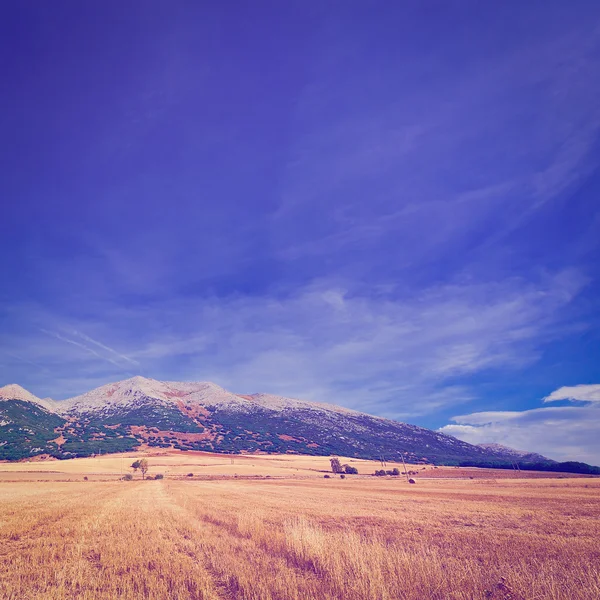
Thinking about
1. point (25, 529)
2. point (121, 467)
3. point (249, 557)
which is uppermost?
point (249, 557)

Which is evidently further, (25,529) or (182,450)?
(182,450)

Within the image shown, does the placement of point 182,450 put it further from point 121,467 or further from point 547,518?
point 547,518

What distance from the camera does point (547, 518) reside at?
864 inches

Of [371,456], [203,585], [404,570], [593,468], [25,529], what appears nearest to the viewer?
[203,585]

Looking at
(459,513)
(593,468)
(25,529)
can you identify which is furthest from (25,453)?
(593,468)

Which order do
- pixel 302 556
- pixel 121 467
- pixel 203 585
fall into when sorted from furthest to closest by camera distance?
pixel 121 467
pixel 302 556
pixel 203 585

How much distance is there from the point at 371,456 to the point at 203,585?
696 feet

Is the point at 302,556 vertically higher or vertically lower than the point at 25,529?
higher

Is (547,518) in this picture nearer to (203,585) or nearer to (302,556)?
(302,556)

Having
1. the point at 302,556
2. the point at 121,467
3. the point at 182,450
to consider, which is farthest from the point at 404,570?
the point at 182,450

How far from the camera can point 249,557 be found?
1130 cm

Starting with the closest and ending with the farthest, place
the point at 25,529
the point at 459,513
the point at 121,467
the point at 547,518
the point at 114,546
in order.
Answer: the point at 114,546
the point at 25,529
the point at 547,518
the point at 459,513
the point at 121,467

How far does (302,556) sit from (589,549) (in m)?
11.4

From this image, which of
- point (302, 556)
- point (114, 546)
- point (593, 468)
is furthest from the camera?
point (593, 468)
